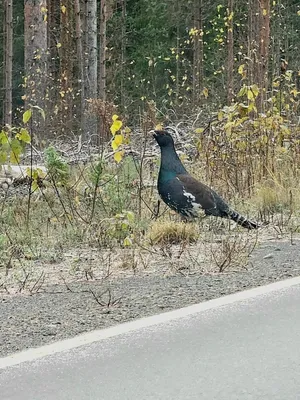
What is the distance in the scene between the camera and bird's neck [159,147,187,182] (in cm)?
779

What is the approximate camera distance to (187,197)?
753cm

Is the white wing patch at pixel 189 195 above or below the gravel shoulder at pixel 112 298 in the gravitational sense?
above

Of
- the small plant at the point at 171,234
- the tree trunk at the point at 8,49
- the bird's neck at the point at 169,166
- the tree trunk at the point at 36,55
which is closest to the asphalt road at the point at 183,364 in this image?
the small plant at the point at 171,234

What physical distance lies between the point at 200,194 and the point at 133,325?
3.08 meters

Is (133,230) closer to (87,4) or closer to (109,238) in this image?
(109,238)

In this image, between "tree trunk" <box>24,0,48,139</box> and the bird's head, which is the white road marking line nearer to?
the bird's head

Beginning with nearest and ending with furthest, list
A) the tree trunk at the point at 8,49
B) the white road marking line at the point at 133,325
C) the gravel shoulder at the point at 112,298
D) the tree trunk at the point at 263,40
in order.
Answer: the white road marking line at the point at 133,325 < the gravel shoulder at the point at 112,298 < the tree trunk at the point at 263,40 < the tree trunk at the point at 8,49

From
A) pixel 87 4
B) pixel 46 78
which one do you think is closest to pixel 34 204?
pixel 46 78

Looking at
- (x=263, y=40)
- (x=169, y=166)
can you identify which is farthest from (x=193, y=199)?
(x=263, y=40)

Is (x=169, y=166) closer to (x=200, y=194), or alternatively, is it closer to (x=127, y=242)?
(x=200, y=194)

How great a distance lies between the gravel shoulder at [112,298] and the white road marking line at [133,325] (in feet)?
0.24

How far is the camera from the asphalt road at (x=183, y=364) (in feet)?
12.2

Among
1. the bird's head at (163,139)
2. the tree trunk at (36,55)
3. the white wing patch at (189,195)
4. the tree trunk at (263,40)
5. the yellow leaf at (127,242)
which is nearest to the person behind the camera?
the yellow leaf at (127,242)

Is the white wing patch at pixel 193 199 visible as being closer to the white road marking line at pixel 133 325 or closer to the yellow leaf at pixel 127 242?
the yellow leaf at pixel 127 242
